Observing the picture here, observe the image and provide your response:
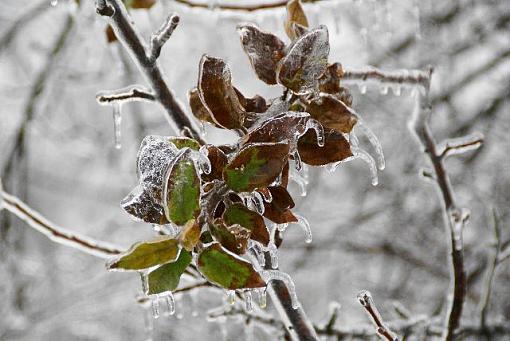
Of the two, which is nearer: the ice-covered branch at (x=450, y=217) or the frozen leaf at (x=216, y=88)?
the frozen leaf at (x=216, y=88)

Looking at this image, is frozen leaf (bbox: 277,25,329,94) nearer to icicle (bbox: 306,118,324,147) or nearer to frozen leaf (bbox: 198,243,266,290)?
icicle (bbox: 306,118,324,147)

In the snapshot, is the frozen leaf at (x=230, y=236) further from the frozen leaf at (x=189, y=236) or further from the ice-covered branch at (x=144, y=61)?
the ice-covered branch at (x=144, y=61)

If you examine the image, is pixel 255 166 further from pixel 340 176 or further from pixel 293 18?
pixel 340 176

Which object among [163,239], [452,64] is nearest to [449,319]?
[163,239]

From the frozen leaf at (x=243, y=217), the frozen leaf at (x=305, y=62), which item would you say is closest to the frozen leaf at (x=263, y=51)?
the frozen leaf at (x=305, y=62)

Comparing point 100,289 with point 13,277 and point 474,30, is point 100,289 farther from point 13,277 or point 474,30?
point 474,30
